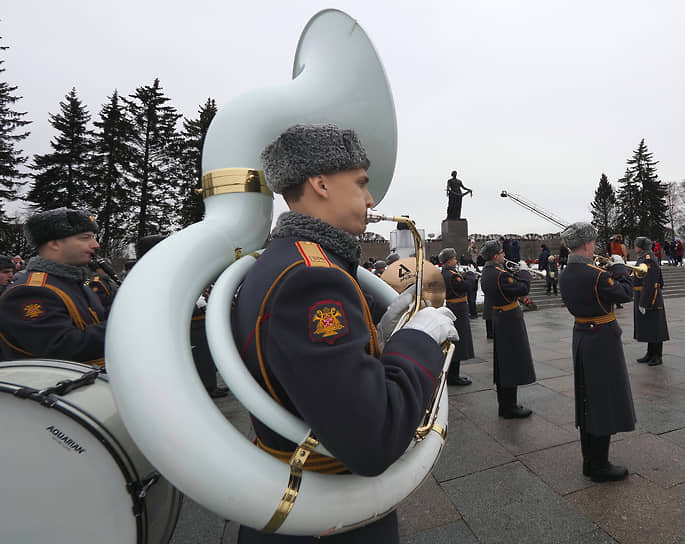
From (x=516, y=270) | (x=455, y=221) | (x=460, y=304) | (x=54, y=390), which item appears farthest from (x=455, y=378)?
(x=455, y=221)

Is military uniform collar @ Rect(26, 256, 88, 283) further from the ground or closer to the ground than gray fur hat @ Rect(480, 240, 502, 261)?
further from the ground

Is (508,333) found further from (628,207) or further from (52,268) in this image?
(628,207)

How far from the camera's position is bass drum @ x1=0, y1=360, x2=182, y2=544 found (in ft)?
3.57

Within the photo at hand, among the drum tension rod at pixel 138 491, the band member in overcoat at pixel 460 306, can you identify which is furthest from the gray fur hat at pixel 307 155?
the band member in overcoat at pixel 460 306

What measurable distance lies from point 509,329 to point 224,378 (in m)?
4.30

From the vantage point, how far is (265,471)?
833 millimetres

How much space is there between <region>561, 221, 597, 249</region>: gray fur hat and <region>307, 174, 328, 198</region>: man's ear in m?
3.03

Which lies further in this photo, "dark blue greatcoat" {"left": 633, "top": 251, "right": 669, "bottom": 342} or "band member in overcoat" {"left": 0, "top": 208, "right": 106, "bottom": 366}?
"dark blue greatcoat" {"left": 633, "top": 251, "right": 669, "bottom": 342}

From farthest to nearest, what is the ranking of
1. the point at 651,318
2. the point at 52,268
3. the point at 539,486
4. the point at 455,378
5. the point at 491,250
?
the point at 651,318
the point at 455,378
the point at 491,250
the point at 539,486
the point at 52,268

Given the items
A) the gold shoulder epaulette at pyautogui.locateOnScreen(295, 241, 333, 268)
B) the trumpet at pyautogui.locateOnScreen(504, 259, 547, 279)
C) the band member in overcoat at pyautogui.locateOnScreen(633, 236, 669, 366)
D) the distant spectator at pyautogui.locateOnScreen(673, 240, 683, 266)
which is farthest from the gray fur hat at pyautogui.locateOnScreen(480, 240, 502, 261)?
the distant spectator at pyautogui.locateOnScreen(673, 240, 683, 266)

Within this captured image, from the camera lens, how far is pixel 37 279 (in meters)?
2.38

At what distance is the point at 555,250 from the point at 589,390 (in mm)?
34883

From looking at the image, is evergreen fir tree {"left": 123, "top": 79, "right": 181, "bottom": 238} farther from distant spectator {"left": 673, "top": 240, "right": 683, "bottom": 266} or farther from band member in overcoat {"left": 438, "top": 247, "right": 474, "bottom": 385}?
distant spectator {"left": 673, "top": 240, "right": 683, "bottom": 266}

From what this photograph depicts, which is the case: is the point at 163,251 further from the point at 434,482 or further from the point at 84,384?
the point at 434,482
